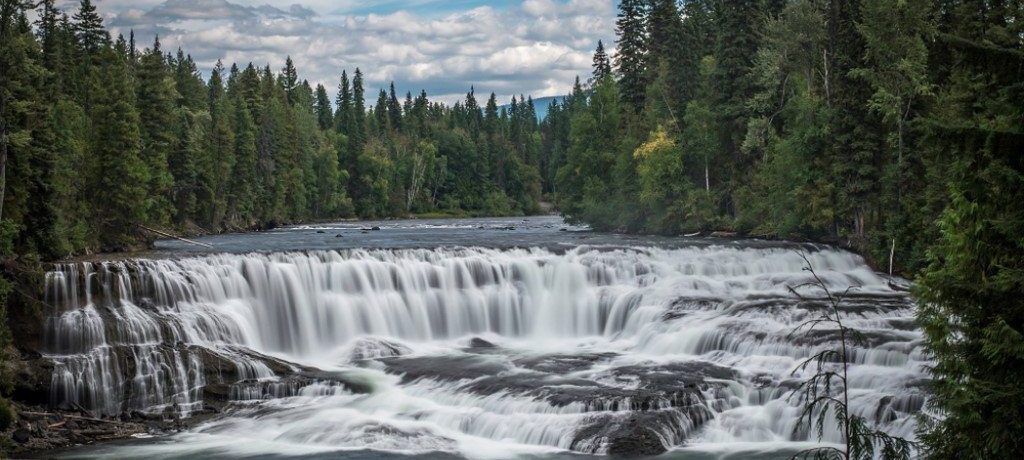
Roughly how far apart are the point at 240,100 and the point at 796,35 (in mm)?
46390

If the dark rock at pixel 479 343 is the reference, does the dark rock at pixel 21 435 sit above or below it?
above

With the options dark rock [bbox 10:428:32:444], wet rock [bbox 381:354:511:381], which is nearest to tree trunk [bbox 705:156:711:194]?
wet rock [bbox 381:354:511:381]

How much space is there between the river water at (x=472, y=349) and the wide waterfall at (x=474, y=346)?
7 centimetres

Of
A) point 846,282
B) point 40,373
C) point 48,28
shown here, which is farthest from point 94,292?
point 48,28

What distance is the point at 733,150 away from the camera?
55.2 metres

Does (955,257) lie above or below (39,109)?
below

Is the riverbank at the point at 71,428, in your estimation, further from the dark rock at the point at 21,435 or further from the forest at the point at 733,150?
the forest at the point at 733,150

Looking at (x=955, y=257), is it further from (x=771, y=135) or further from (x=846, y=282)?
(x=771, y=135)

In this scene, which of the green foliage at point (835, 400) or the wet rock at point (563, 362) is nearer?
the green foliage at point (835, 400)

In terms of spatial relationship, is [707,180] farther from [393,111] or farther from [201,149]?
[393,111]

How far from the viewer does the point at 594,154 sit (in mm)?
65062

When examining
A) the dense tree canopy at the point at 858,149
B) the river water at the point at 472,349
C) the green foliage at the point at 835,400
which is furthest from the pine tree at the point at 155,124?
the green foliage at the point at 835,400

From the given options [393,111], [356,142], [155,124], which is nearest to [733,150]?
[155,124]

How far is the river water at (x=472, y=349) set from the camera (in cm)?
2022
